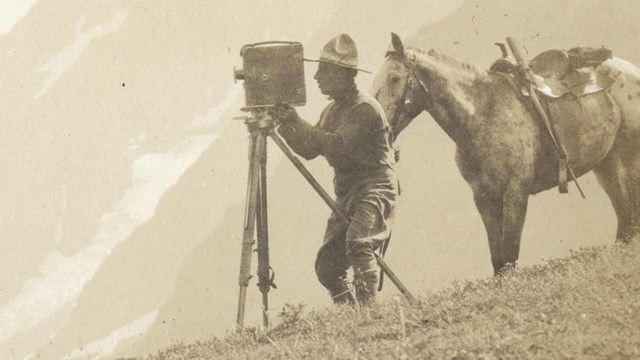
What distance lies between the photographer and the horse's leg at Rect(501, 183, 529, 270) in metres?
10.2

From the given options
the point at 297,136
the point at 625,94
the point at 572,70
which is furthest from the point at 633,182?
the point at 297,136

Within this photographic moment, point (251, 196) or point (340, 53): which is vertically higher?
point (340, 53)

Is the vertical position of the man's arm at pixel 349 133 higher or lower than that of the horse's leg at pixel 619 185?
higher

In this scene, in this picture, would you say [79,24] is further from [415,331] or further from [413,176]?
[415,331]

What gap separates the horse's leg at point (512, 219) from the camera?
10211mm

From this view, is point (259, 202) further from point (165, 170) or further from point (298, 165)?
point (165, 170)

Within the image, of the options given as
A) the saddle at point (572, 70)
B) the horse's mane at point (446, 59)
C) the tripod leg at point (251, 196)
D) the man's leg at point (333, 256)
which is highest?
the horse's mane at point (446, 59)

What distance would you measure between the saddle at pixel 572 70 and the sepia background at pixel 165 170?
65.7 metres

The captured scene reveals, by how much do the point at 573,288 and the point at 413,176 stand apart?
84.5 m

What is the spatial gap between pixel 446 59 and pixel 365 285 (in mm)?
3416

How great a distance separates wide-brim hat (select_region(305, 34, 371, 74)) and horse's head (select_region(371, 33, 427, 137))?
3.94ft

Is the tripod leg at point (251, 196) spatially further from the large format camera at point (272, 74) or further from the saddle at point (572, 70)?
the saddle at point (572, 70)

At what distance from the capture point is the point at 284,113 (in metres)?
8.34

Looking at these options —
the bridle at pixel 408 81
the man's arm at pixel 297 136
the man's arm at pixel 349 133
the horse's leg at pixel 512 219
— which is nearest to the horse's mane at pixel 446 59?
the bridle at pixel 408 81
